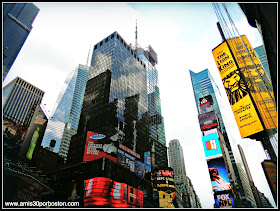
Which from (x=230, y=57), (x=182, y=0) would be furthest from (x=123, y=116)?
(x=182, y=0)

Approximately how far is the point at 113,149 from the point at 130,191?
1264cm

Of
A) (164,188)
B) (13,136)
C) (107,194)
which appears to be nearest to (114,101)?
(107,194)

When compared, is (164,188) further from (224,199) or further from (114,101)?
(114,101)

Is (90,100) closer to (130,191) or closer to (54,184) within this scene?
(54,184)

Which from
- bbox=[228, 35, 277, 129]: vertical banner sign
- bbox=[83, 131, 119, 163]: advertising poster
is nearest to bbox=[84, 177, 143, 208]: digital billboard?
bbox=[83, 131, 119, 163]: advertising poster

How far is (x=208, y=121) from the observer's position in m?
64.0

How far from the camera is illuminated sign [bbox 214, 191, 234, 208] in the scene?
1941 inches

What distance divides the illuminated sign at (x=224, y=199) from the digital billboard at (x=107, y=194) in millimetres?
22291

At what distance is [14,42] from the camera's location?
90688 mm

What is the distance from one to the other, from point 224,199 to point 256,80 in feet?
142

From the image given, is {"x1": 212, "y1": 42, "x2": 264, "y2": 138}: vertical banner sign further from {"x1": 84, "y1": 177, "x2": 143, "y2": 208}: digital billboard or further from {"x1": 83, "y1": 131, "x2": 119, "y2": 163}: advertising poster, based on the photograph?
{"x1": 83, "y1": 131, "x2": 119, "y2": 163}: advertising poster

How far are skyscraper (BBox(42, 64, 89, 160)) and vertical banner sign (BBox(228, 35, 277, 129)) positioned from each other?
5693 inches

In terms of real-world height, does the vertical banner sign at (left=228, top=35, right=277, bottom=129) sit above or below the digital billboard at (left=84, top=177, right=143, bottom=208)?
above

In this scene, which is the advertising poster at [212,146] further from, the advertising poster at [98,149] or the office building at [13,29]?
the office building at [13,29]
